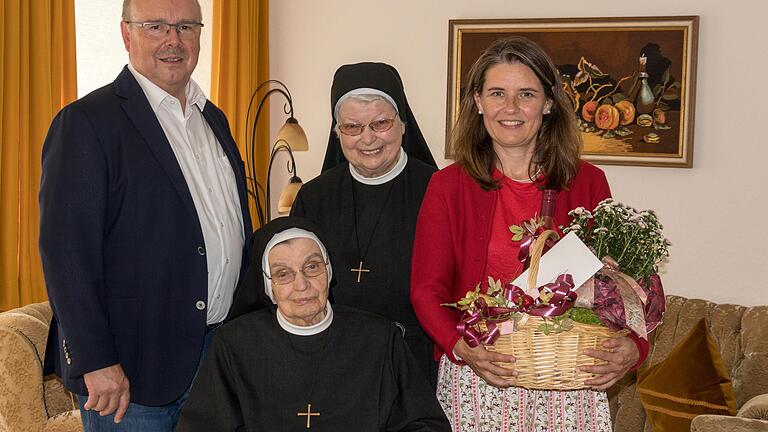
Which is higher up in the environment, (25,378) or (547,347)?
(547,347)

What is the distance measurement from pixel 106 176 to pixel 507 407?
4.26 ft

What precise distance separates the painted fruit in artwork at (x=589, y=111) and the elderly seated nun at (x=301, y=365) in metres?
3.25

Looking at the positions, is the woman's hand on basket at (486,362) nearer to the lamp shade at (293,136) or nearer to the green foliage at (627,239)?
the green foliage at (627,239)

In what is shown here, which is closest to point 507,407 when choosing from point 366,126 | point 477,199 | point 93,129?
point 477,199

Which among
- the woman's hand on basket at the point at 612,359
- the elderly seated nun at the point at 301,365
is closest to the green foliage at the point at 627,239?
the woman's hand on basket at the point at 612,359

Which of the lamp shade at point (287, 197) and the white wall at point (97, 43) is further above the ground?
the white wall at point (97, 43)

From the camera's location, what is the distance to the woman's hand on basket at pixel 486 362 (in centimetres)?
221

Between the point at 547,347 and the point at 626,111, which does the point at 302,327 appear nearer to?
the point at 547,347

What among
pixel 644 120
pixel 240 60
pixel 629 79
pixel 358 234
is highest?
pixel 240 60

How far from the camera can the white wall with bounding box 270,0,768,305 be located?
5.34 metres

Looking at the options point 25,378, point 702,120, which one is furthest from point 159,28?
point 702,120

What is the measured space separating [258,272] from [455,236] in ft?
2.11

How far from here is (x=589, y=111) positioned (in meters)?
5.64

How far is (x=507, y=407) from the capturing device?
8.25 ft
